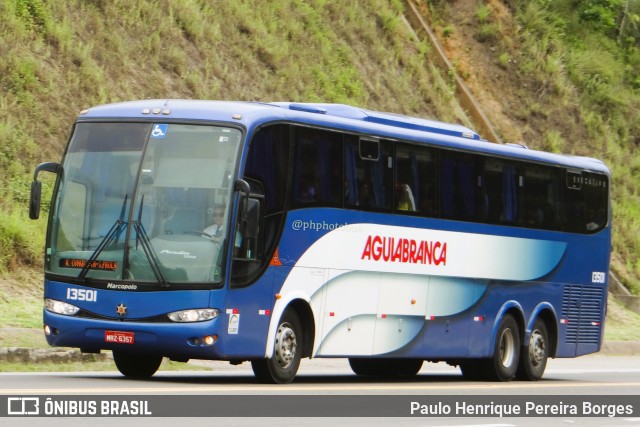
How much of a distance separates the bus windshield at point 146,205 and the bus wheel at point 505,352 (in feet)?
22.9

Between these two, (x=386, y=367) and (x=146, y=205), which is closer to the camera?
(x=146, y=205)

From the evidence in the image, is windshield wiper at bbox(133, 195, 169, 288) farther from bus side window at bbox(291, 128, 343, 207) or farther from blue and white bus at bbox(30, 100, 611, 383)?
bus side window at bbox(291, 128, 343, 207)

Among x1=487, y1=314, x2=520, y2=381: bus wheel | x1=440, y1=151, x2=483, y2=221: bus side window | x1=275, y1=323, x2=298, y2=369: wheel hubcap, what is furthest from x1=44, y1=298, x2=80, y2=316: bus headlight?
x1=487, y1=314, x2=520, y2=381: bus wheel

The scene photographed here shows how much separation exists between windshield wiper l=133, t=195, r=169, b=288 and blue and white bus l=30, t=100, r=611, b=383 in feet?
0.05

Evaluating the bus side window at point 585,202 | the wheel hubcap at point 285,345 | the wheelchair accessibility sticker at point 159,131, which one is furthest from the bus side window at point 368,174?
the bus side window at point 585,202

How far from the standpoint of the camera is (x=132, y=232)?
1599 centimetres

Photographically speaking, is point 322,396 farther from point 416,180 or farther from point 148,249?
point 416,180

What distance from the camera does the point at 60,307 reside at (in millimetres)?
16281

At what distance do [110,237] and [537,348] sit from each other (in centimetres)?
894

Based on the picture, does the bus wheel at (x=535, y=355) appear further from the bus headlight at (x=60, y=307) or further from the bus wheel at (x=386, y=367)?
the bus headlight at (x=60, y=307)

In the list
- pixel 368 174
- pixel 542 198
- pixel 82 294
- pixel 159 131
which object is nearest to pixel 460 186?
pixel 368 174

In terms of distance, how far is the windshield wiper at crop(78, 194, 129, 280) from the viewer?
16078 millimetres

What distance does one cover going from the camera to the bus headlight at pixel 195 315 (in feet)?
51.7

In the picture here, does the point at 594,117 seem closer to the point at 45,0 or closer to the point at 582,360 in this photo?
the point at 582,360
